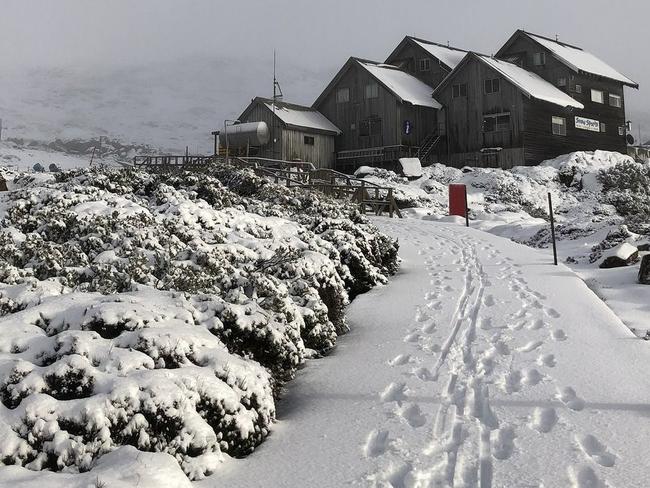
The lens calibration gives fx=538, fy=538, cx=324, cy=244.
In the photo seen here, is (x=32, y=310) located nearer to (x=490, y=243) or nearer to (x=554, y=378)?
(x=554, y=378)

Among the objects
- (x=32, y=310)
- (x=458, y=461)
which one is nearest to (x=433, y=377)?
(x=458, y=461)

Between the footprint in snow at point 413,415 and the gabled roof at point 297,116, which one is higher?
the gabled roof at point 297,116

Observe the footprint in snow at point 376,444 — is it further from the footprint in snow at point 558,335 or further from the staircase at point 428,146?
the staircase at point 428,146

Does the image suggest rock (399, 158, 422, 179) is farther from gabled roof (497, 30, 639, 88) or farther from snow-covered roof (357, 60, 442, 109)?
gabled roof (497, 30, 639, 88)

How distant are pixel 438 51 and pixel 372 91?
28.3 ft

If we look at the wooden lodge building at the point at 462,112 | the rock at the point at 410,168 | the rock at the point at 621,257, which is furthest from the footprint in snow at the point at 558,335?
the wooden lodge building at the point at 462,112

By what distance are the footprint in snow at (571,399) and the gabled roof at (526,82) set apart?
3523 centimetres

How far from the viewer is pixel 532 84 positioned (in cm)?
3950

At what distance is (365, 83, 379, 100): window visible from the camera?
41344mm

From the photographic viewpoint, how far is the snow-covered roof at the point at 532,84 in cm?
→ 3769

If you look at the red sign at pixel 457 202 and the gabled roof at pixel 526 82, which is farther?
the gabled roof at pixel 526 82

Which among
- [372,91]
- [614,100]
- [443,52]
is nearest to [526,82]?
[443,52]

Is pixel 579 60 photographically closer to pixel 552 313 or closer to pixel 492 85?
pixel 492 85

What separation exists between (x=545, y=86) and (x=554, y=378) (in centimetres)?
4023
